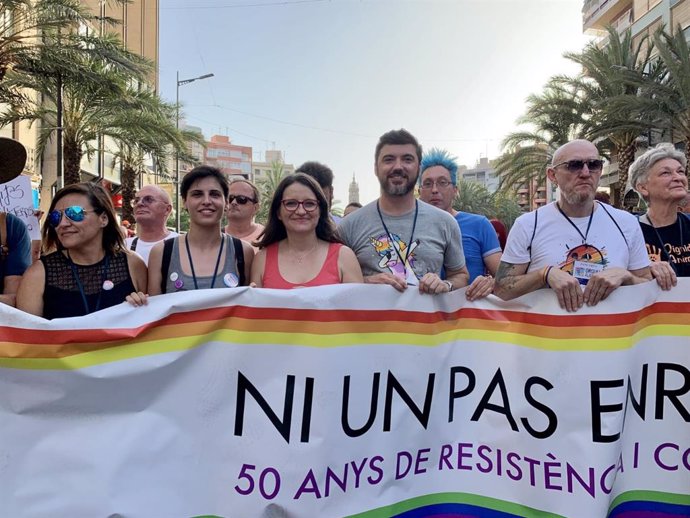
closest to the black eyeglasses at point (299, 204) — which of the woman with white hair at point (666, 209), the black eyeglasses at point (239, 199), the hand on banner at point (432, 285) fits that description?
the hand on banner at point (432, 285)

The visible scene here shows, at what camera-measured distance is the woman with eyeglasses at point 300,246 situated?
2941 millimetres

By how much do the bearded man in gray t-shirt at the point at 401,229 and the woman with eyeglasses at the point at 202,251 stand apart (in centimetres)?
61

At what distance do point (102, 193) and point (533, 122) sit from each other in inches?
907

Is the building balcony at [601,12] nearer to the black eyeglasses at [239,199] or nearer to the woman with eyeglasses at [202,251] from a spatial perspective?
the black eyeglasses at [239,199]

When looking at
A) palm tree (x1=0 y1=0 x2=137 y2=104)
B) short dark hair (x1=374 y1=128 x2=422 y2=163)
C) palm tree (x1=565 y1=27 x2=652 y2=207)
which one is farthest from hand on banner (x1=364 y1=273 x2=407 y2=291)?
palm tree (x1=565 y1=27 x2=652 y2=207)

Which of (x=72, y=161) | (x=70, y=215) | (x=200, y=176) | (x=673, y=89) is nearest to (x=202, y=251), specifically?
(x=200, y=176)

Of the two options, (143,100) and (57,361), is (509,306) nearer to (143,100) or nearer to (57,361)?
(57,361)

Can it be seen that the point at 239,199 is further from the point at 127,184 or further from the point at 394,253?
the point at 127,184

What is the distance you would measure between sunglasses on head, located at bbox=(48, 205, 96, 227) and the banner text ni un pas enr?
50cm

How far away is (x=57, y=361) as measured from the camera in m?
2.46

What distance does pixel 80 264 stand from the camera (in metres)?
2.79

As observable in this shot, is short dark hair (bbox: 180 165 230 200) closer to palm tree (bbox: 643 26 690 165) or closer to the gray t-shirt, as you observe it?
the gray t-shirt

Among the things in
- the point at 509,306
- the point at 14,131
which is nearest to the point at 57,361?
the point at 509,306

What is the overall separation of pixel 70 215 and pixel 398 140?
169 cm
